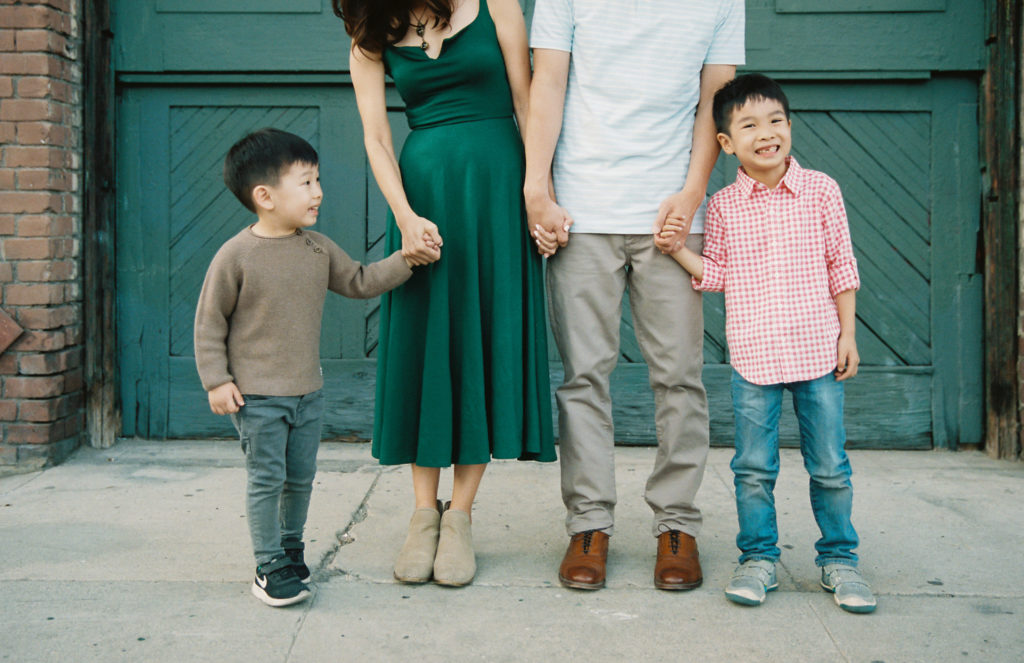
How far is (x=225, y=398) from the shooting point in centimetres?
239

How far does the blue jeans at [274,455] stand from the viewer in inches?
96.7

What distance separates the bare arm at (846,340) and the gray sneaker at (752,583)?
56 centimetres

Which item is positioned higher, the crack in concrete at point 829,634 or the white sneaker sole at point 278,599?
the white sneaker sole at point 278,599

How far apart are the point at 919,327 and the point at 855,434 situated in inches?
21.9

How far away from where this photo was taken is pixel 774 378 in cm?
252

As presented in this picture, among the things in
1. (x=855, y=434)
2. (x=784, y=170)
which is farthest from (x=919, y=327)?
(x=784, y=170)

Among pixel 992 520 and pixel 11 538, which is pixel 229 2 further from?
pixel 992 520

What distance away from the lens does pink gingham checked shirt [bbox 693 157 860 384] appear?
2514mm

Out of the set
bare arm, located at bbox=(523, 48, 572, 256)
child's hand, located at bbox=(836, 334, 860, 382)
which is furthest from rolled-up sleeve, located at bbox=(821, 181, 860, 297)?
bare arm, located at bbox=(523, 48, 572, 256)

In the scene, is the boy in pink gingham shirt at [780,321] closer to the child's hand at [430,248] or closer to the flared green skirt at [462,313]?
the flared green skirt at [462,313]

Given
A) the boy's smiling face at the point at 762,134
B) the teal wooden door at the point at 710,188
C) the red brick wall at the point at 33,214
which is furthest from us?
the teal wooden door at the point at 710,188

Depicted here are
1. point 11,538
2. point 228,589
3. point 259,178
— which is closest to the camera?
point 259,178

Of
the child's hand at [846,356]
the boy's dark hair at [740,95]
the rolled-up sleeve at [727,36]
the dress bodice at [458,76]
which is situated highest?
the rolled-up sleeve at [727,36]

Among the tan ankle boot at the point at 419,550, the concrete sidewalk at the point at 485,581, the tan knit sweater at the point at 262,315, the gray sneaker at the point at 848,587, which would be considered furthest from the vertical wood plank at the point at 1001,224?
the tan knit sweater at the point at 262,315
